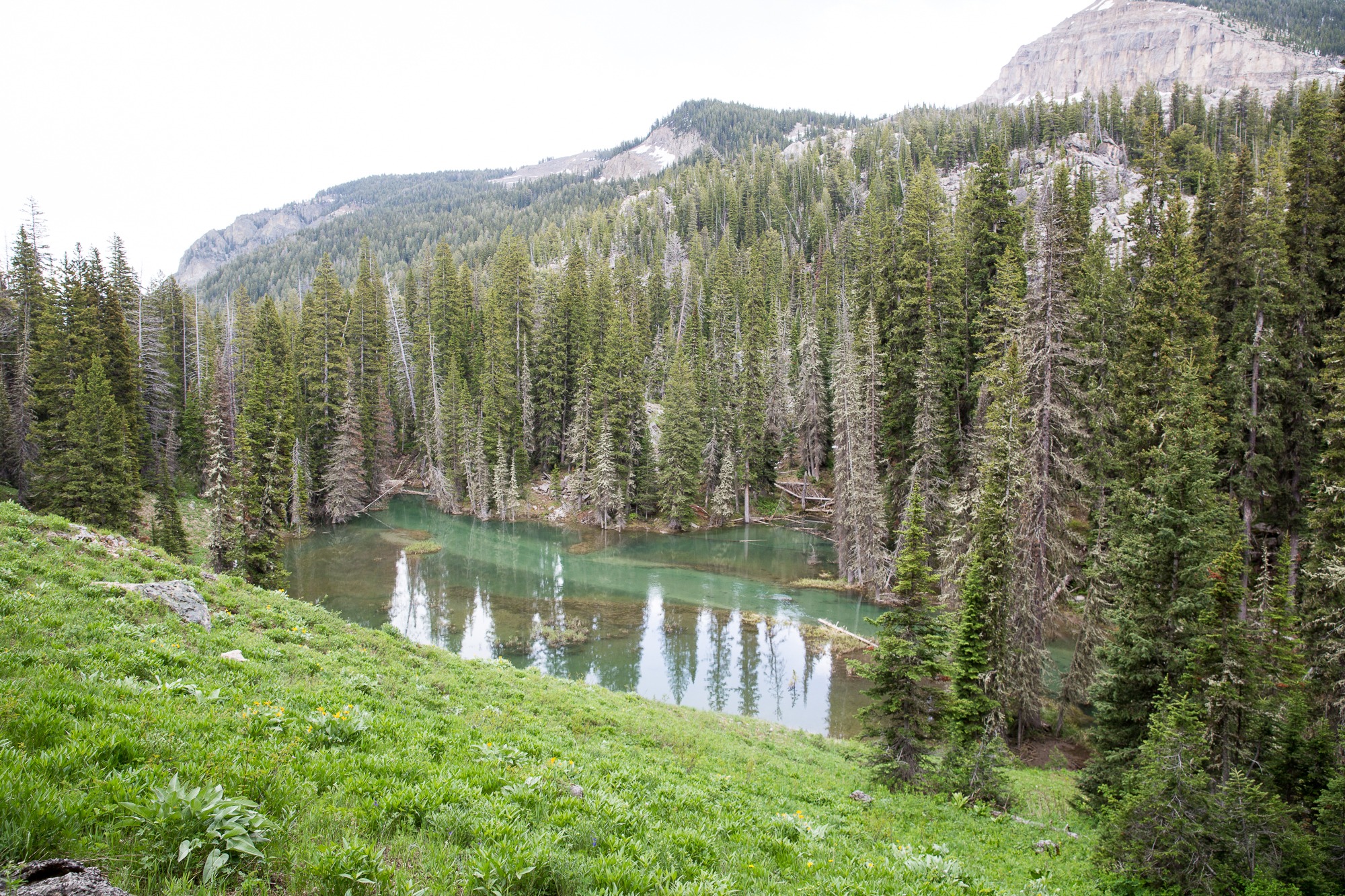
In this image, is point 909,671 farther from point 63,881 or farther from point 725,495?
point 725,495

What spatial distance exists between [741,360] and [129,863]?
203 ft

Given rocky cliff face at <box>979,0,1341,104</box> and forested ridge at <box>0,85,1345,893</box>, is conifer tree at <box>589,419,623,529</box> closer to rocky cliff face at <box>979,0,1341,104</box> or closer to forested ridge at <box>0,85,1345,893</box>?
forested ridge at <box>0,85,1345,893</box>

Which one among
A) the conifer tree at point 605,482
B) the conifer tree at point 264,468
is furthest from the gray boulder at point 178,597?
the conifer tree at point 605,482

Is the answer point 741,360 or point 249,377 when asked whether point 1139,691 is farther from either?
point 249,377

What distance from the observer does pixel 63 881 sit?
311 cm

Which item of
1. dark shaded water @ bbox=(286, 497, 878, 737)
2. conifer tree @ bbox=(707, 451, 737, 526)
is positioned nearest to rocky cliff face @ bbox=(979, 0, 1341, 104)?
conifer tree @ bbox=(707, 451, 737, 526)

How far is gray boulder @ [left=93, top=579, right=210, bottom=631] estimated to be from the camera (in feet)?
37.4

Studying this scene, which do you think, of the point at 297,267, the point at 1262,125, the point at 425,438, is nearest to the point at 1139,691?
the point at 425,438

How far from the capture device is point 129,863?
3701 millimetres

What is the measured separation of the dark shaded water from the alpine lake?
111 millimetres

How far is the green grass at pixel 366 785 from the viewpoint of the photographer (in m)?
4.18

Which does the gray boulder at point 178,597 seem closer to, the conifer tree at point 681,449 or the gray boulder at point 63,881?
the gray boulder at point 63,881

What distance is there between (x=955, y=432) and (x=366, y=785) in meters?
33.4

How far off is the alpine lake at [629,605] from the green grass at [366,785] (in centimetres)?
1003
